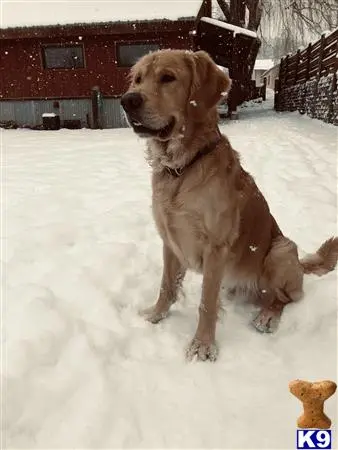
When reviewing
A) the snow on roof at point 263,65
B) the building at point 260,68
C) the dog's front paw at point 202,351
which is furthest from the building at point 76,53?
the snow on roof at point 263,65

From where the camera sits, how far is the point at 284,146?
8.42 m

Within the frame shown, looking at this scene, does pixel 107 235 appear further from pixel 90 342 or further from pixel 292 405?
pixel 292 405

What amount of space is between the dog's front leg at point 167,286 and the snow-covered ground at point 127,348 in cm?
9

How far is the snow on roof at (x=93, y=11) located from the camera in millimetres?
14258

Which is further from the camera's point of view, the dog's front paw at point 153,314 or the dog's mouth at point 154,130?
the dog's front paw at point 153,314

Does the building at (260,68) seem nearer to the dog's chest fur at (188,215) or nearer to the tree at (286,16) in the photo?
the tree at (286,16)

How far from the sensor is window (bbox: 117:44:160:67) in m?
15.2

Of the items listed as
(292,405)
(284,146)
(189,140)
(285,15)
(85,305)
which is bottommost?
(292,405)

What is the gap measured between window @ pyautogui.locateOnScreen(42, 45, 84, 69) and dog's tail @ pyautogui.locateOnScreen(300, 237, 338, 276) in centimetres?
1504

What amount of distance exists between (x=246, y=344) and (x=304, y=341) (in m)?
0.34

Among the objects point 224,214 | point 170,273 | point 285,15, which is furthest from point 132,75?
point 285,15

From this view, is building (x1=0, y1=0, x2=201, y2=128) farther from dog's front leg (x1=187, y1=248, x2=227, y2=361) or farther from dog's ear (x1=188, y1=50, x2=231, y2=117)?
dog's front leg (x1=187, y1=248, x2=227, y2=361)

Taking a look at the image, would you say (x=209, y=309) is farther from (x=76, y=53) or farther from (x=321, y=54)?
(x=76, y=53)

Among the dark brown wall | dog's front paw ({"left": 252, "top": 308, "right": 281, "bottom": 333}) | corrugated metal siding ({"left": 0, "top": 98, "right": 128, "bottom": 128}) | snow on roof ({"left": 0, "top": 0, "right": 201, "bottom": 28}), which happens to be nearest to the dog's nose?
dog's front paw ({"left": 252, "top": 308, "right": 281, "bottom": 333})
